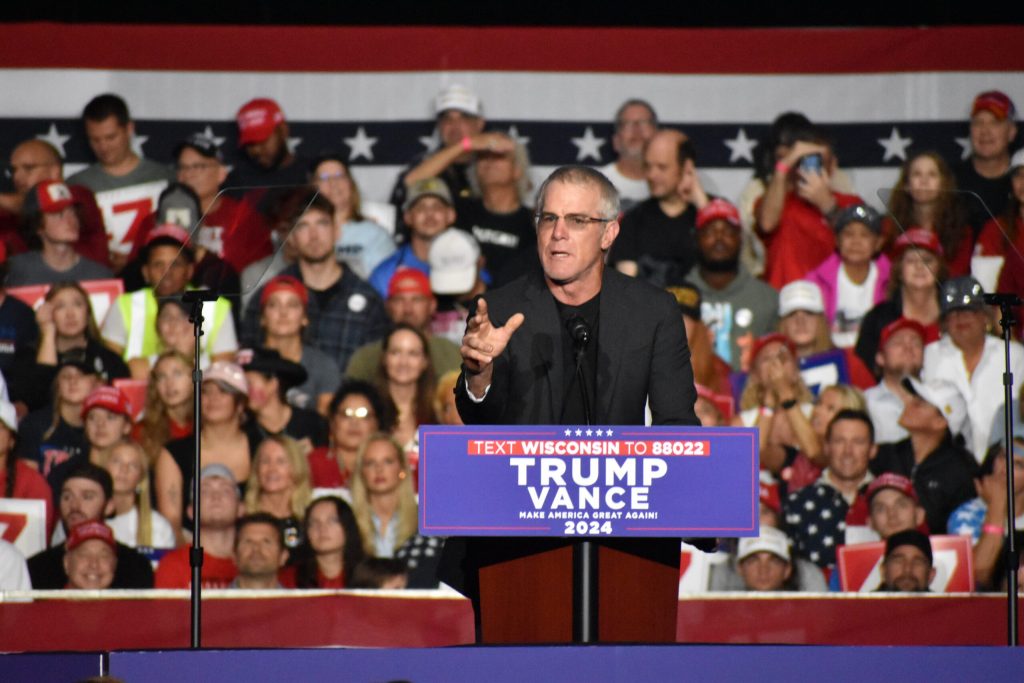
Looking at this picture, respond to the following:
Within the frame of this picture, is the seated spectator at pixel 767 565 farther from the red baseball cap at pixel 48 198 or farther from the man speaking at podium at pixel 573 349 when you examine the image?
the red baseball cap at pixel 48 198

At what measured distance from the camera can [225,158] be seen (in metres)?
6.23

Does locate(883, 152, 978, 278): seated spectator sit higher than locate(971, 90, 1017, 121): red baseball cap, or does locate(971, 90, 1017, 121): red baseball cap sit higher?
locate(971, 90, 1017, 121): red baseball cap

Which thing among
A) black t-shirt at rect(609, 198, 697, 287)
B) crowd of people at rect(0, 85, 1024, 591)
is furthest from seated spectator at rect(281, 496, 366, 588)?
black t-shirt at rect(609, 198, 697, 287)

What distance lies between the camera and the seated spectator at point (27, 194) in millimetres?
6242

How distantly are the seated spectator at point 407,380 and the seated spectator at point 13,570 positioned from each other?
5.02 feet

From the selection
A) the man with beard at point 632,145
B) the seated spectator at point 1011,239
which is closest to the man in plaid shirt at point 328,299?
the man with beard at point 632,145

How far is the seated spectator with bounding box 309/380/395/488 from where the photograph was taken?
596 cm

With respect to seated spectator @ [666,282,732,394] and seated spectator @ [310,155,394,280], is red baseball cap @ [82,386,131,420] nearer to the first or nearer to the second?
seated spectator @ [310,155,394,280]

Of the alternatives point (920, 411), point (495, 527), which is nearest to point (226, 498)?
point (920, 411)

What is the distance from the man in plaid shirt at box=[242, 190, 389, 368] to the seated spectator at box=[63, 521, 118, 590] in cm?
98

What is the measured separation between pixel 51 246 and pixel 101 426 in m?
0.83

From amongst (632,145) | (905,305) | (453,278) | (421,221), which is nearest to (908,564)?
(905,305)

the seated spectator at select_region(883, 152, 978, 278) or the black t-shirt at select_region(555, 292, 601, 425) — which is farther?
the seated spectator at select_region(883, 152, 978, 278)

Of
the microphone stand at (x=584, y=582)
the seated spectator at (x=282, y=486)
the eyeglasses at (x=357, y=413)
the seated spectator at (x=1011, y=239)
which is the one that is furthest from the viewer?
the eyeglasses at (x=357, y=413)
